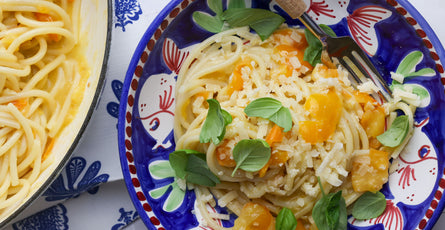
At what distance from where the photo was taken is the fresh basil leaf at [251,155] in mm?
2418

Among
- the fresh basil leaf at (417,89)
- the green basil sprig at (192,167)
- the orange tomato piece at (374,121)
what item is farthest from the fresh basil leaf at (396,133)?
the green basil sprig at (192,167)

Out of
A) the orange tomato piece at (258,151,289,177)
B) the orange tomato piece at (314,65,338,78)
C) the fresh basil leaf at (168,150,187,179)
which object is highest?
the orange tomato piece at (314,65,338,78)

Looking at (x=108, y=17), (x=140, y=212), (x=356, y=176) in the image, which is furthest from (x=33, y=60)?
(x=356, y=176)

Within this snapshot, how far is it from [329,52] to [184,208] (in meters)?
1.21

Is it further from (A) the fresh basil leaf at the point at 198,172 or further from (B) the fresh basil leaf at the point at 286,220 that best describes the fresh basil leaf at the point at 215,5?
(B) the fresh basil leaf at the point at 286,220

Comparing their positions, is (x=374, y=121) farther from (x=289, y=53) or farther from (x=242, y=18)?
(x=242, y=18)

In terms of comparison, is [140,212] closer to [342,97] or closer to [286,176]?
[286,176]

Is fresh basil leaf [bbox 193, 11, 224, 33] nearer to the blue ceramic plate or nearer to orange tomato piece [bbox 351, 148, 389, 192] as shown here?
the blue ceramic plate

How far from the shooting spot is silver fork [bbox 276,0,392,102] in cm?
265

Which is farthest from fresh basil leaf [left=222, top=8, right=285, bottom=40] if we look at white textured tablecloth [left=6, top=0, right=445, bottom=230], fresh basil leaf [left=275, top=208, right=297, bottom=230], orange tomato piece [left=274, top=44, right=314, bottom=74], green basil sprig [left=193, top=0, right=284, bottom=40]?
fresh basil leaf [left=275, top=208, right=297, bottom=230]

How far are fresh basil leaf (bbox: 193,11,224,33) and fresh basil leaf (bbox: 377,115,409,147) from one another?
43.6 inches

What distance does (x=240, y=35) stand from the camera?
110 inches

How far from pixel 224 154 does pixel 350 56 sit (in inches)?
35.4

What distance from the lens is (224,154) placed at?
256 cm
